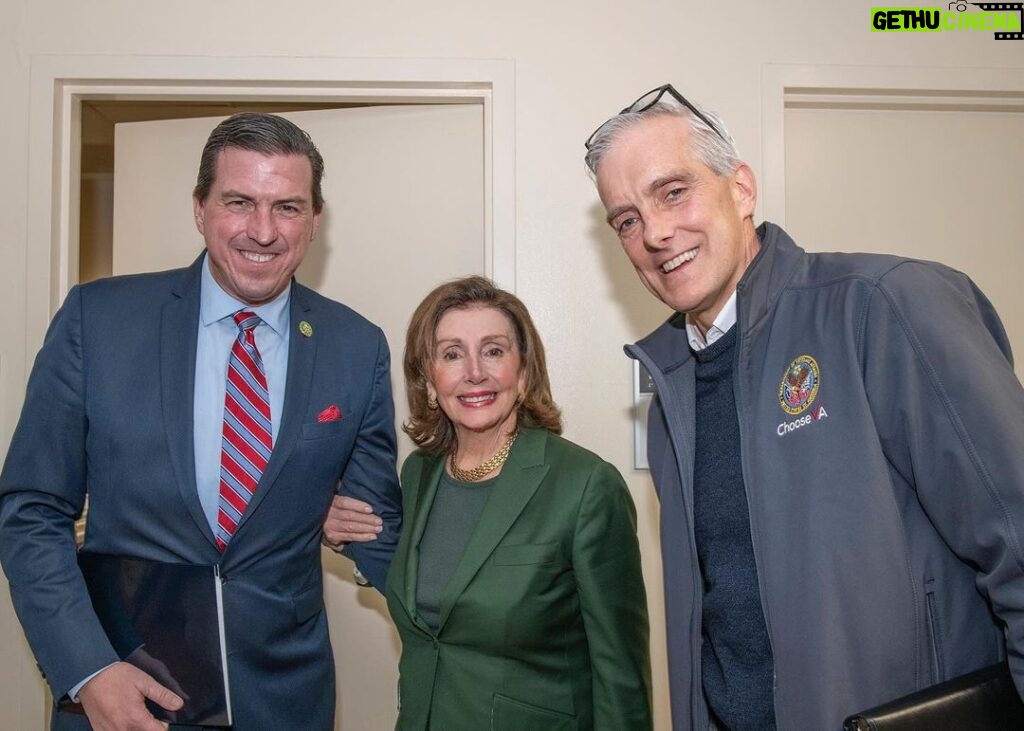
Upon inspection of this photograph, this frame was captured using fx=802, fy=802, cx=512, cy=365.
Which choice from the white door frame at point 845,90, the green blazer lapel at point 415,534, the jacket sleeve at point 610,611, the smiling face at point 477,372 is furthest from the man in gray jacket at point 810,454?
the white door frame at point 845,90

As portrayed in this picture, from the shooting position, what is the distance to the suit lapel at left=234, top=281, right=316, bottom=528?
1.74m

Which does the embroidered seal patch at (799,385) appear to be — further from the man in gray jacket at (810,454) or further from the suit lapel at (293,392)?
the suit lapel at (293,392)

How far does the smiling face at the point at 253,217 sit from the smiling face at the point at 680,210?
2.46 ft

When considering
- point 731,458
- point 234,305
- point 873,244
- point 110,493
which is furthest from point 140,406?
point 873,244

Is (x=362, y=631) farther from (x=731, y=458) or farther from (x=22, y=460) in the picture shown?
(x=731, y=458)

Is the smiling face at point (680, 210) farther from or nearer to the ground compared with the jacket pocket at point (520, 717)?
farther from the ground

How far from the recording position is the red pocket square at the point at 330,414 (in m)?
1.85

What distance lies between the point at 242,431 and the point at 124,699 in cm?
57

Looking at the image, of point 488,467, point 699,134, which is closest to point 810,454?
point 699,134

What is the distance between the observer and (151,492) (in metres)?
1.67

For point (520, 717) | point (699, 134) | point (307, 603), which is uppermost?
point (699, 134)

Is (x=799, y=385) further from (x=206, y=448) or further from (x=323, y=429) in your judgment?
(x=206, y=448)

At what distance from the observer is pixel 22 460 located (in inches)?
65.5

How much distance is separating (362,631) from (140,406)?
1325 mm
